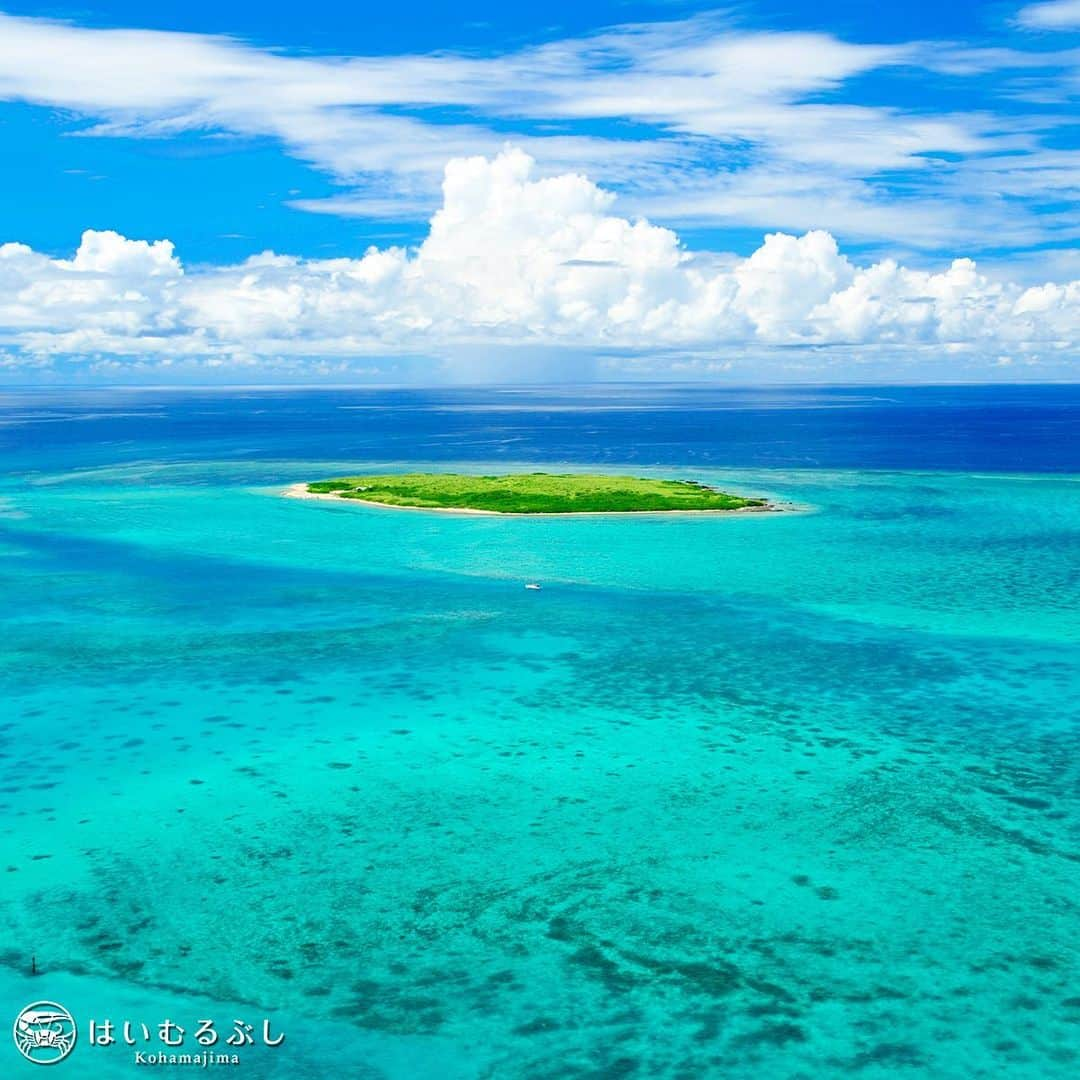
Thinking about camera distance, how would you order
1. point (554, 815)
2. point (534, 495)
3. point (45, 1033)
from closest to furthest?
point (45, 1033)
point (554, 815)
point (534, 495)

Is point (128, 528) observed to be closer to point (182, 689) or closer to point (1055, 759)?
point (182, 689)

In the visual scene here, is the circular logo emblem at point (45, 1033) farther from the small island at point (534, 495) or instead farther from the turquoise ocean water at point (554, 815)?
the small island at point (534, 495)

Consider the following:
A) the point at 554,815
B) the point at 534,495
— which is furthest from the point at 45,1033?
the point at 534,495

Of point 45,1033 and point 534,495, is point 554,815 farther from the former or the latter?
point 534,495

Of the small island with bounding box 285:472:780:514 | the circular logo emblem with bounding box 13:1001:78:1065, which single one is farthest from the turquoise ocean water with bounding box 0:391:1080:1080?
the small island with bounding box 285:472:780:514

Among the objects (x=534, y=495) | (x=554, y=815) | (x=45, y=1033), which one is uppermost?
(x=534, y=495)

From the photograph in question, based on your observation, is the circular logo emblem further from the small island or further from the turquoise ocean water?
the small island

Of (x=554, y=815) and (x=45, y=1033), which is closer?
(x=45, y=1033)

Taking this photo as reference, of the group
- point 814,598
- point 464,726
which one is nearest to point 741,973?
point 464,726
